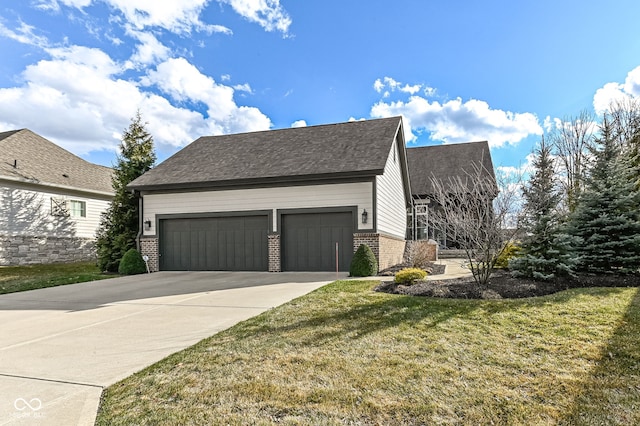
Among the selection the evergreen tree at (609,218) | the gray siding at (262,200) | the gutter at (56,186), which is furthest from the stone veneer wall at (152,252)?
the evergreen tree at (609,218)

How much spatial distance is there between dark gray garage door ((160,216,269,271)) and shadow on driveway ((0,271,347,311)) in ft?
2.37

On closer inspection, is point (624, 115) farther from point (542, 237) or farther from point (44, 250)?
point (44, 250)

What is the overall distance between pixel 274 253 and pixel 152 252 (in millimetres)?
5009

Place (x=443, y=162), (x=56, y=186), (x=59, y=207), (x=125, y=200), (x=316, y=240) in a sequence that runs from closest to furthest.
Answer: (x=316, y=240), (x=125, y=200), (x=56, y=186), (x=59, y=207), (x=443, y=162)

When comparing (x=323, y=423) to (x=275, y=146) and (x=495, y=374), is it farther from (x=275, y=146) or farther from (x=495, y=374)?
(x=275, y=146)

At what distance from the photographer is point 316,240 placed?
12.9 metres

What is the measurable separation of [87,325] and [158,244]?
8.92 meters

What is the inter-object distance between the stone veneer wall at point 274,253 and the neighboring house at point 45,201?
1183 centimetres

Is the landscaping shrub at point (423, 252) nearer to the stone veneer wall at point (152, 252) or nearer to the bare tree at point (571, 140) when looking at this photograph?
the stone veneer wall at point (152, 252)

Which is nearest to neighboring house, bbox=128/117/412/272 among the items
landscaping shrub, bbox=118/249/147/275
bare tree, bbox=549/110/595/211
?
landscaping shrub, bbox=118/249/147/275

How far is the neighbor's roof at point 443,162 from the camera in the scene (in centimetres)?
2209

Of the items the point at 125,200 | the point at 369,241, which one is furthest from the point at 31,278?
the point at 369,241

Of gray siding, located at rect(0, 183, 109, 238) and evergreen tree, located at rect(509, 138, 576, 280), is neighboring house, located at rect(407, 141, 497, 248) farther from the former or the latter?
gray siding, located at rect(0, 183, 109, 238)

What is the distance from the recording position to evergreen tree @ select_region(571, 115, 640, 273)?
914 cm
